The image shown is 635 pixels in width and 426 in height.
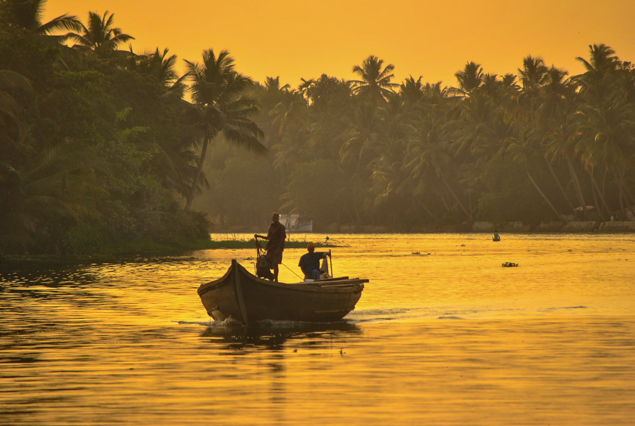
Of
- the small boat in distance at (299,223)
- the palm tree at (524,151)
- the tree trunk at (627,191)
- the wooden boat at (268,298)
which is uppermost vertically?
the palm tree at (524,151)

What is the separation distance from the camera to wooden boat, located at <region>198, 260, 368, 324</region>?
18.3 metres

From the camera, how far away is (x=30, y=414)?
973 cm

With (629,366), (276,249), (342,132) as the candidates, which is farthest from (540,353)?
(342,132)

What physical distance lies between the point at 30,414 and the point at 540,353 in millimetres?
8670

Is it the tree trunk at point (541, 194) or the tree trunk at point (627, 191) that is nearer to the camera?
the tree trunk at point (627, 191)

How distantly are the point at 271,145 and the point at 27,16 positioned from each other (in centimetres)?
10895

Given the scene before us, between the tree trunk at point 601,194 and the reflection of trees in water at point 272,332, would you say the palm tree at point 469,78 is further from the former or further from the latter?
the reflection of trees in water at point 272,332

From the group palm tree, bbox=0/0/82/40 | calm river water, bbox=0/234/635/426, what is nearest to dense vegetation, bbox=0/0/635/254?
palm tree, bbox=0/0/82/40

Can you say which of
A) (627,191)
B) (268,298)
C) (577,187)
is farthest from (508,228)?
(268,298)

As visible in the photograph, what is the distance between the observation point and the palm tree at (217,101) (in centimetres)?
7025

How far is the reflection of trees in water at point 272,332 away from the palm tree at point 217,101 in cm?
5100

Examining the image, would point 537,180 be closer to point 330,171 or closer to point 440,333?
point 330,171

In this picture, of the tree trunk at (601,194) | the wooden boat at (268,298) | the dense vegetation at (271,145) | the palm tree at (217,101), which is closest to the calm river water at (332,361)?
the wooden boat at (268,298)

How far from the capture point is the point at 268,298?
1861 cm
